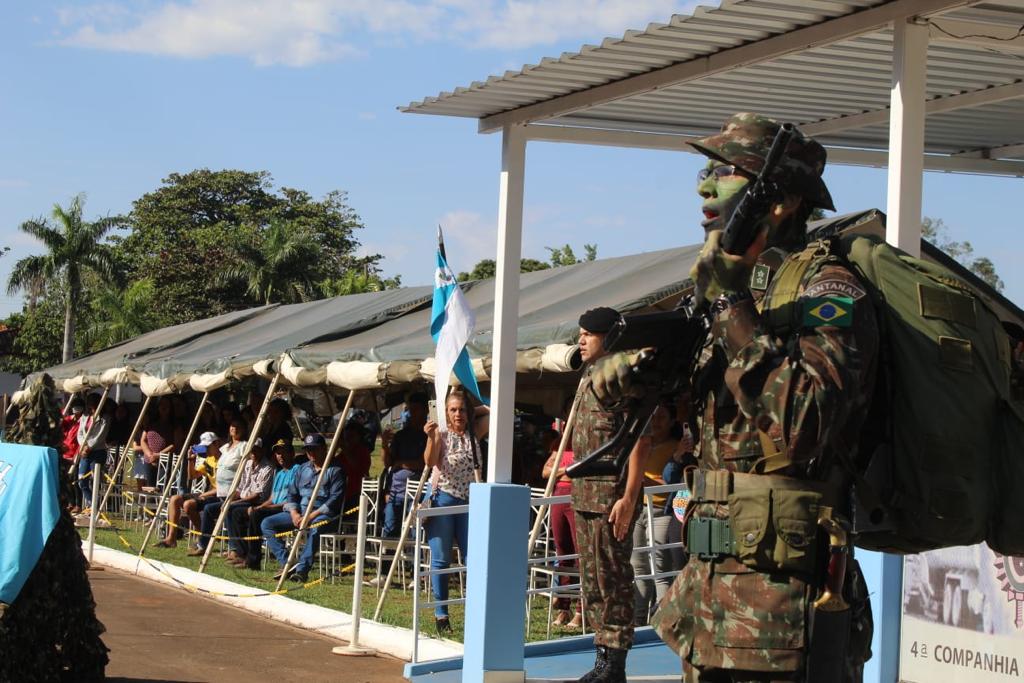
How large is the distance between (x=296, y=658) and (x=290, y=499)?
5.32 meters

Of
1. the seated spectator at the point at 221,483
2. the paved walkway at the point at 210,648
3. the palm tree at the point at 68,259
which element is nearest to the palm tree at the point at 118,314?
the palm tree at the point at 68,259

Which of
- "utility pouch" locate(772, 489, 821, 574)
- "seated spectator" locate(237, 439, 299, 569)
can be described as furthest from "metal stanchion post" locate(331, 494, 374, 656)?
"utility pouch" locate(772, 489, 821, 574)

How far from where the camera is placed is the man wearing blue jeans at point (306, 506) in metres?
14.0

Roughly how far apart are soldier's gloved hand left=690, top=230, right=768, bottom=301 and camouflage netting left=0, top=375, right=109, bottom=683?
523 cm

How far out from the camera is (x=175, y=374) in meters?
17.9

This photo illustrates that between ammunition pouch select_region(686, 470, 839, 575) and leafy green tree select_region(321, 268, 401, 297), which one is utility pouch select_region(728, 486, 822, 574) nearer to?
ammunition pouch select_region(686, 470, 839, 575)

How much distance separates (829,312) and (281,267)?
166 ft

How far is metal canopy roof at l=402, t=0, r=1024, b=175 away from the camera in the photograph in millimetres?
5832

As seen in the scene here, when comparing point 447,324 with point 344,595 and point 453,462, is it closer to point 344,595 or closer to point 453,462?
point 453,462

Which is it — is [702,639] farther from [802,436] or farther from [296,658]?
[296,658]

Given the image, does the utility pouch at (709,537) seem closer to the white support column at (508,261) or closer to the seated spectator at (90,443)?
the white support column at (508,261)

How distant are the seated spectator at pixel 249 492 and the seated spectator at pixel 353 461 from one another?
1237 millimetres

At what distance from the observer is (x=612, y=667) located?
6.80 m

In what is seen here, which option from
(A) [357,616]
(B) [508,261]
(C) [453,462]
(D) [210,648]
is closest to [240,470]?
(C) [453,462]
